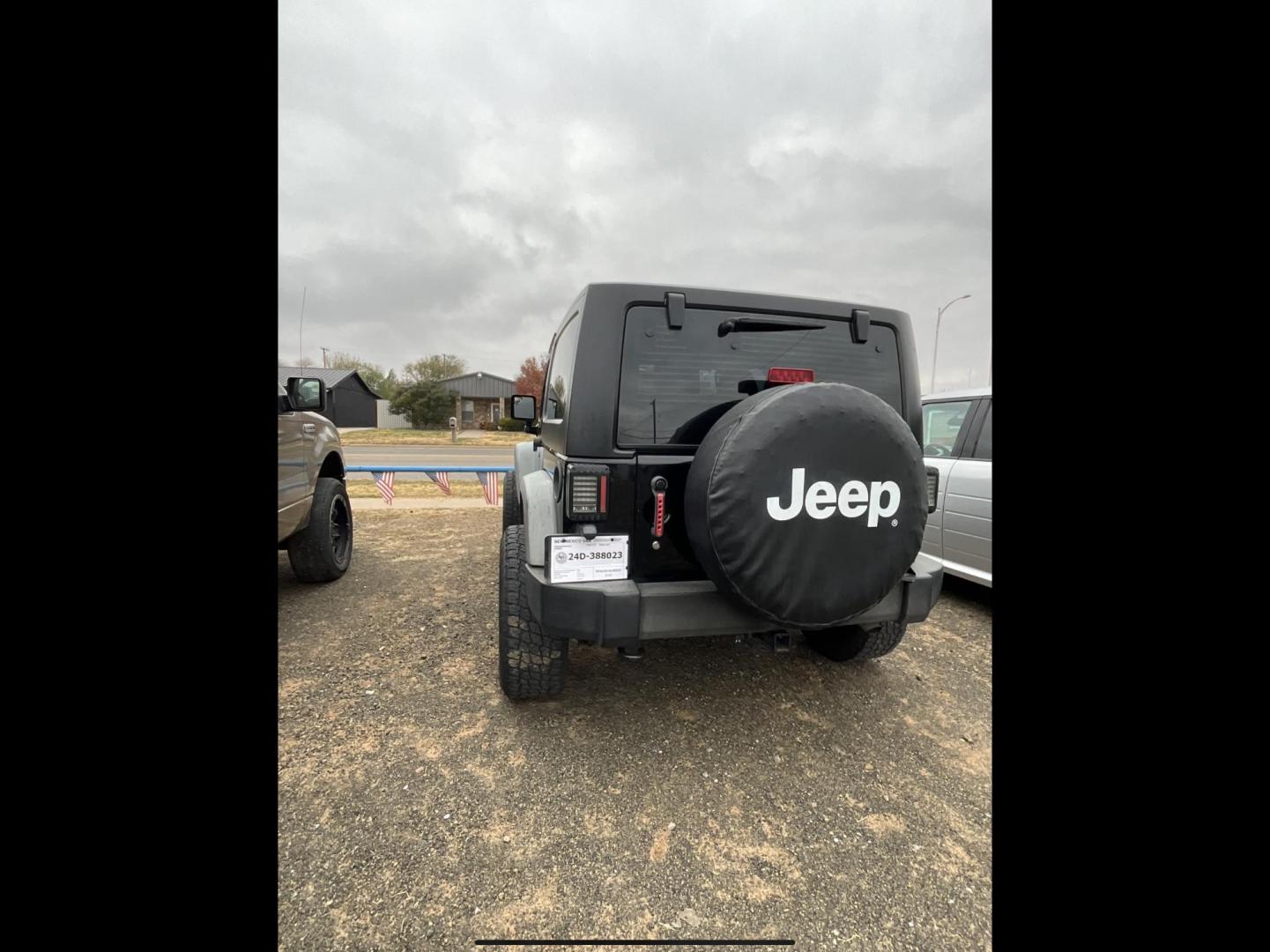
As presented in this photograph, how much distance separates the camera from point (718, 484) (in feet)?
5.71

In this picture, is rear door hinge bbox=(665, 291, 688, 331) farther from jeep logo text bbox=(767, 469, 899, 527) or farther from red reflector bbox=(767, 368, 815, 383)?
jeep logo text bbox=(767, 469, 899, 527)

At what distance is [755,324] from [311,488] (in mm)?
3680

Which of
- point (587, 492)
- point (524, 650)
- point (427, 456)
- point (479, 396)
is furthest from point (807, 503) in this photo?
point (479, 396)

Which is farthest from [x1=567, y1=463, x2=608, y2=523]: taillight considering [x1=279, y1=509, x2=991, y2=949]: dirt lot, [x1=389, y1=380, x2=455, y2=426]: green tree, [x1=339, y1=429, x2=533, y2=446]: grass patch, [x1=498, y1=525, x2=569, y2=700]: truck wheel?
[x1=389, y1=380, x2=455, y2=426]: green tree

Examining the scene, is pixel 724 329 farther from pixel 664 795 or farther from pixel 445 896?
pixel 445 896

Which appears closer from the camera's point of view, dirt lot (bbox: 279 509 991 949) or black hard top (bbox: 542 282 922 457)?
dirt lot (bbox: 279 509 991 949)

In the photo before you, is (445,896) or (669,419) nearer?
(445,896)

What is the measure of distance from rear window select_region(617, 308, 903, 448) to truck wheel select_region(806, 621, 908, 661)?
140cm

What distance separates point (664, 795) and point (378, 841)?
1005 millimetres

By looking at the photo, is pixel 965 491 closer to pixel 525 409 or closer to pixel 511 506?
pixel 525 409

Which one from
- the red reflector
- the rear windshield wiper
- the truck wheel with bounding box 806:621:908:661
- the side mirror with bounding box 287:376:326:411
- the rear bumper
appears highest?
the rear windshield wiper

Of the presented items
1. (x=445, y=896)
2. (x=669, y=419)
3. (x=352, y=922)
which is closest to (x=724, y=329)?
(x=669, y=419)

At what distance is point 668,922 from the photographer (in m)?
1.43

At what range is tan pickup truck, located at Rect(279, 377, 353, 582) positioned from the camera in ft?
11.2
